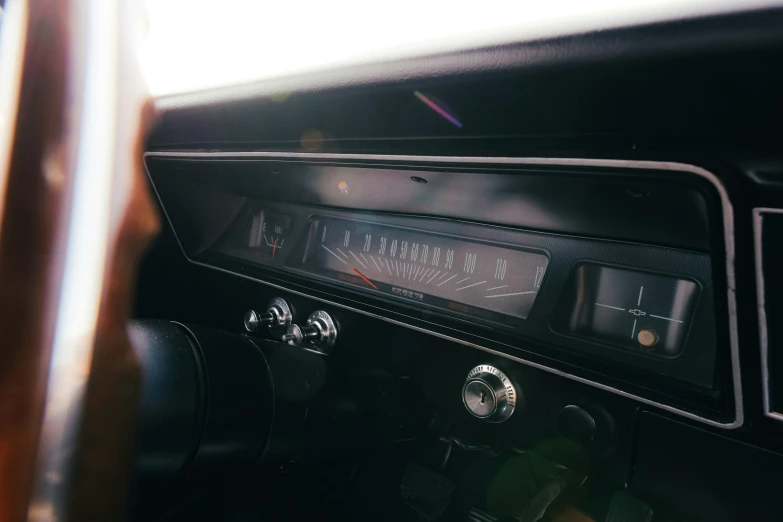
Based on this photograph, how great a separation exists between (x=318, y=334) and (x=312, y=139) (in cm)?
41

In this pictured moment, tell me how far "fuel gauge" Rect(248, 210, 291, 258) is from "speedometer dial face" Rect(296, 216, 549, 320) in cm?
9

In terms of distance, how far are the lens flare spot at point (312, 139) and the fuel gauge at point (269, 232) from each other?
386 mm

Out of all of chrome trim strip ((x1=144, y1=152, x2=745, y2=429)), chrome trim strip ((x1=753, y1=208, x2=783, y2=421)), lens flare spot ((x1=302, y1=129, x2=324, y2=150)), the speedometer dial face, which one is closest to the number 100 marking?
the speedometer dial face

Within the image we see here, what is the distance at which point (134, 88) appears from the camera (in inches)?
39.4

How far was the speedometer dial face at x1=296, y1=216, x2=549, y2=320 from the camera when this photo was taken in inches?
33.4

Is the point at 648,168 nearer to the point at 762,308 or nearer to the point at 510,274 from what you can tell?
the point at 762,308

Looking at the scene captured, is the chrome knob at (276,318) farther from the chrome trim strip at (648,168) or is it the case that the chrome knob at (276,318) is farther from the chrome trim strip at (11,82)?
the chrome trim strip at (11,82)

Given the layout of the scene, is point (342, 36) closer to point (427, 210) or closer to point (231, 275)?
point (427, 210)

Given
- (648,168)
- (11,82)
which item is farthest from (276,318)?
(648,168)

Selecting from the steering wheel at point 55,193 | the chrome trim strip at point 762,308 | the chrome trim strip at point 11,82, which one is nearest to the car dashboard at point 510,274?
the chrome trim strip at point 762,308

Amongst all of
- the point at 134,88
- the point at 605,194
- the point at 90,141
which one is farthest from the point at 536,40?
the point at 90,141

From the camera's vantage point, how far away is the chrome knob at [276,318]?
116 centimetres

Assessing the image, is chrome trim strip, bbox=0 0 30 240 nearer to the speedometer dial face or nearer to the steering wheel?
the steering wheel

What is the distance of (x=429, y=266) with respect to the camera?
3.09 ft
